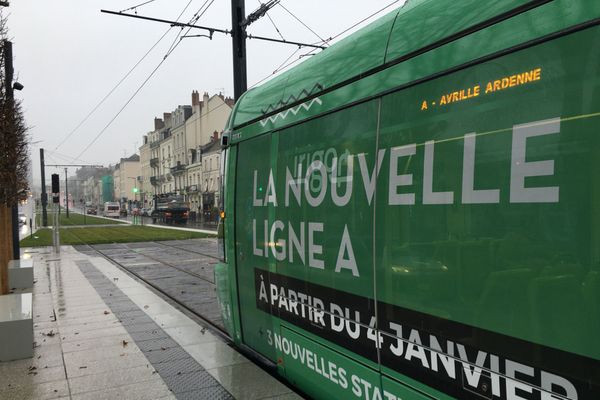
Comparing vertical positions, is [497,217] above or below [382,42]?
below

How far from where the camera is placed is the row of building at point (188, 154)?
57.8 meters

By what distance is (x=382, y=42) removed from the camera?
10.1 ft

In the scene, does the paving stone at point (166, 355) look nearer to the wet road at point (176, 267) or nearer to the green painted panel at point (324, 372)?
the wet road at point (176, 267)

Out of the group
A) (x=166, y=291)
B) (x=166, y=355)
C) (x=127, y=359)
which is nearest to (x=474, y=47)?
(x=166, y=355)

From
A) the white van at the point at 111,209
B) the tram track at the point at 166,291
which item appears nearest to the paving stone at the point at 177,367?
the tram track at the point at 166,291

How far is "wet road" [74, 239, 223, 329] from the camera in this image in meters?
9.55

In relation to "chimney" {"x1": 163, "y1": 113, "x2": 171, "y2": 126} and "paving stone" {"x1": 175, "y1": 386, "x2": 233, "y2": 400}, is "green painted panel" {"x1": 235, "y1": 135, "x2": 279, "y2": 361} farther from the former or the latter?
"chimney" {"x1": 163, "y1": 113, "x2": 171, "y2": 126}

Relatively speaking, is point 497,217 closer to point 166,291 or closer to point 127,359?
point 127,359

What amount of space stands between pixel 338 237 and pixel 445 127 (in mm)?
1183

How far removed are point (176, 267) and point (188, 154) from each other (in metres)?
54.4

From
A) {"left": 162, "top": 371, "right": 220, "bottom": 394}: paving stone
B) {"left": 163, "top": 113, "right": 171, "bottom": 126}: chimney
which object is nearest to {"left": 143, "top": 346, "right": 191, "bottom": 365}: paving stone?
{"left": 162, "top": 371, "right": 220, "bottom": 394}: paving stone

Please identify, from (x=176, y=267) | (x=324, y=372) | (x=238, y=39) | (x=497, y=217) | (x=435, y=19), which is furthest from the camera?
(x=176, y=267)

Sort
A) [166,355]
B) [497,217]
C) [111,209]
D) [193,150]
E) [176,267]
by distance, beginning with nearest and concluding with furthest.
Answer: [497,217] < [166,355] < [176,267] < [193,150] < [111,209]

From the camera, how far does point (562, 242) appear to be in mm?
1881
